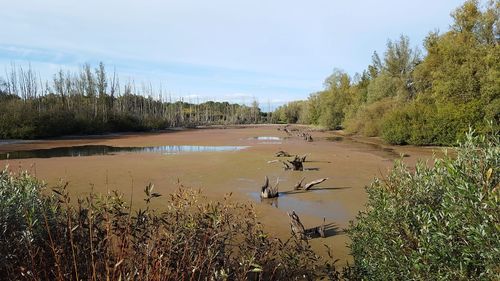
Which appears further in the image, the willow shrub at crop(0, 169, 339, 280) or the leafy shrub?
the leafy shrub

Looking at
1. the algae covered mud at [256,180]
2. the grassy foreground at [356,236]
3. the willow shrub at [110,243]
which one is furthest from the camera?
the algae covered mud at [256,180]

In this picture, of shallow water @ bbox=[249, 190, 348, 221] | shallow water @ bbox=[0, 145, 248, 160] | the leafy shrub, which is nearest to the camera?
shallow water @ bbox=[249, 190, 348, 221]

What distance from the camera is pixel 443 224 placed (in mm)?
3408

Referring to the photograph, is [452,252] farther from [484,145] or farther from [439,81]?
[439,81]

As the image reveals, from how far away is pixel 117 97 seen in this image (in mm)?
87250

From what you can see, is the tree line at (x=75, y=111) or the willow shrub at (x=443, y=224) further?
the tree line at (x=75, y=111)

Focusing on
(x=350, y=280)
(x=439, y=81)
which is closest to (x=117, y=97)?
(x=439, y=81)

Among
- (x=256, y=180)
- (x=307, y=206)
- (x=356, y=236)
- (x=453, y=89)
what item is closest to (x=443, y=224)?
(x=356, y=236)

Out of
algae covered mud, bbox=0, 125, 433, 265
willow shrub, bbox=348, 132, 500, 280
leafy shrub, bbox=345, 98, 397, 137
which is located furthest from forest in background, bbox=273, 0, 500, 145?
willow shrub, bbox=348, 132, 500, 280

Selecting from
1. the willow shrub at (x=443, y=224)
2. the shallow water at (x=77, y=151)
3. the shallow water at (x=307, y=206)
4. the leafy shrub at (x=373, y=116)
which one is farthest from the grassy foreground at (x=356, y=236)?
the leafy shrub at (x=373, y=116)

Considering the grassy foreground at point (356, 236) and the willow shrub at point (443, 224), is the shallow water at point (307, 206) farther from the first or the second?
the willow shrub at point (443, 224)

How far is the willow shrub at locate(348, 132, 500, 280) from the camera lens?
2.82 m

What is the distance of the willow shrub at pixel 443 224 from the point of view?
2824 mm

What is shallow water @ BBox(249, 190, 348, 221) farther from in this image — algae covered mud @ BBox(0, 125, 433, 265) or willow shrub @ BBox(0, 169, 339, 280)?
willow shrub @ BBox(0, 169, 339, 280)
